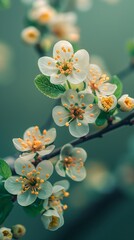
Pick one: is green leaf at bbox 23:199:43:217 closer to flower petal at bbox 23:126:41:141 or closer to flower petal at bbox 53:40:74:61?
flower petal at bbox 23:126:41:141

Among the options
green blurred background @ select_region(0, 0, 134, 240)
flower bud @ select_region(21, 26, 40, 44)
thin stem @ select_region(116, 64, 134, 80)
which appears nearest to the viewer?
flower bud @ select_region(21, 26, 40, 44)

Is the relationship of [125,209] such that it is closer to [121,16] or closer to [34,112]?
[34,112]

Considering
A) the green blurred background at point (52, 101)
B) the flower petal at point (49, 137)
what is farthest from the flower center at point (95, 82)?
the green blurred background at point (52, 101)

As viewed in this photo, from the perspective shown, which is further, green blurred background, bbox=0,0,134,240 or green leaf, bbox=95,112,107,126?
green blurred background, bbox=0,0,134,240

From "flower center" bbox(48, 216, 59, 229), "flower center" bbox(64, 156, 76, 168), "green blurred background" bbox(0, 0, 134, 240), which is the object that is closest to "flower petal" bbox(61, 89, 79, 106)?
"flower center" bbox(64, 156, 76, 168)

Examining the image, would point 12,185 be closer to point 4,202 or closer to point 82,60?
point 4,202

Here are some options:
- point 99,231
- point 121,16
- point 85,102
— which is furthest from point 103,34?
point 85,102
